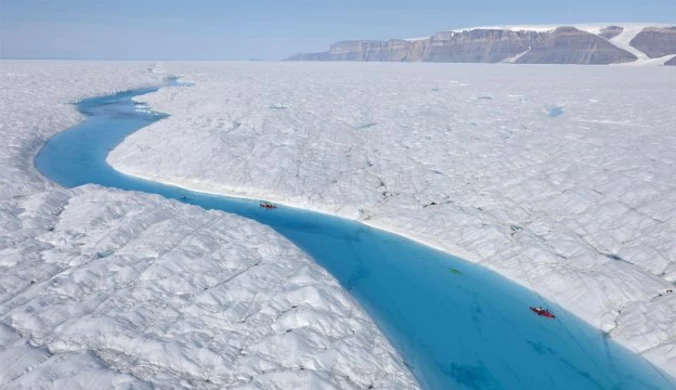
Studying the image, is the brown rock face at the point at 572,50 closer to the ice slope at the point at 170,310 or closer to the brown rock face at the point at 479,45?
the brown rock face at the point at 479,45

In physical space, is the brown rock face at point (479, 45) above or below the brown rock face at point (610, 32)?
below

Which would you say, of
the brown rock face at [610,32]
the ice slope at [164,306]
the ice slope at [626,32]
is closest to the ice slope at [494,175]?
the ice slope at [164,306]

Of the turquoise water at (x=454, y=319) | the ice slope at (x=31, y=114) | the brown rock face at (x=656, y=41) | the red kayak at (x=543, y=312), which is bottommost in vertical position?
the turquoise water at (x=454, y=319)

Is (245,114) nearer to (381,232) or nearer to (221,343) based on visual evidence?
(381,232)

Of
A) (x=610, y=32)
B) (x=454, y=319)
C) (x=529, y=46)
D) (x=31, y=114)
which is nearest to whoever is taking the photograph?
(x=454, y=319)

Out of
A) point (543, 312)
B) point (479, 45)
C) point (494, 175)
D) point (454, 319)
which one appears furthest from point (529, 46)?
point (454, 319)

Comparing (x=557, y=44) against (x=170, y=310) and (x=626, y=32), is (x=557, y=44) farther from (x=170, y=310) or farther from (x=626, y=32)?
(x=170, y=310)
